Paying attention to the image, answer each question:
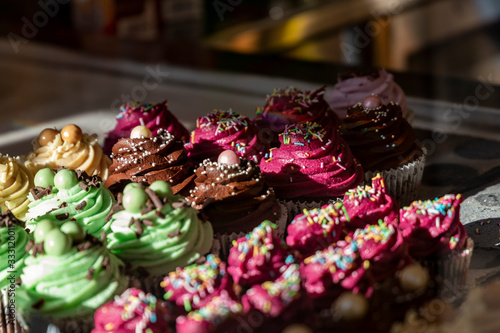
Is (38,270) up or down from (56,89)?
up

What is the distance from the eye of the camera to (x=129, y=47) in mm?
5801

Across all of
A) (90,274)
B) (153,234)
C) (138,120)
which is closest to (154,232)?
(153,234)

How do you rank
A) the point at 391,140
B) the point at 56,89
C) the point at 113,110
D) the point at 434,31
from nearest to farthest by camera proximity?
the point at 391,140
the point at 113,110
the point at 56,89
the point at 434,31

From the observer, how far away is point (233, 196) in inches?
103

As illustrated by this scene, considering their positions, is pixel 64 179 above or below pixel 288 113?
above

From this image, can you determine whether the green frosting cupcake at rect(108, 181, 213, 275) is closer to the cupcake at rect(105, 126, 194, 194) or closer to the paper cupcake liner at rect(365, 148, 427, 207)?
the cupcake at rect(105, 126, 194, 194)

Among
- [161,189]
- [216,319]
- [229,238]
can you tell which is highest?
[161,189]

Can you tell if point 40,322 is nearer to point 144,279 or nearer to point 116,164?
point 144,279

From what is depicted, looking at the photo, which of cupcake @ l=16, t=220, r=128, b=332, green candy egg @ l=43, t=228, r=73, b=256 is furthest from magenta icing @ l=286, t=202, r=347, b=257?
green candy egg @ l=43, t=228, r=73, b=256

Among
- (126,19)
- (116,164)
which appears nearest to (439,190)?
(116,164)

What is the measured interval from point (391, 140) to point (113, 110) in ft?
7.82

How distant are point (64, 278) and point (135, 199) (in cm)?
35

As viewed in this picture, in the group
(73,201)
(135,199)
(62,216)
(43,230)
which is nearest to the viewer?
(43,230)

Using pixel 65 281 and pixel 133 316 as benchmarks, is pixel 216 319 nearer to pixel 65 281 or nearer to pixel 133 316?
pixel 133 316
